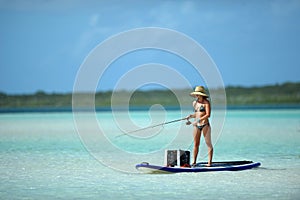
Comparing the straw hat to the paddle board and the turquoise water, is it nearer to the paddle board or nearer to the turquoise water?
the paddle board

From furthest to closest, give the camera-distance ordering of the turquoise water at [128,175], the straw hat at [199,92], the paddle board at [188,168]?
the straw hat at [199,92], the paddle board at [188,168], the turquoise water at [128,175]

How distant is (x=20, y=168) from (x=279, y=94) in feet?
331

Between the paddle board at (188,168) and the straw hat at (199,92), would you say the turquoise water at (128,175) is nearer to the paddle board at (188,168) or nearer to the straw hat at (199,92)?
the paddle board at (188,168)

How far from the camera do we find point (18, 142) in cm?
1988

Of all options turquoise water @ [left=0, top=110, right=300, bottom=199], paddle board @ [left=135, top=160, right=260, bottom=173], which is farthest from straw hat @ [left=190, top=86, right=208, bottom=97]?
turquoise water @ [left=0, top=110, right=300, bottom=199]

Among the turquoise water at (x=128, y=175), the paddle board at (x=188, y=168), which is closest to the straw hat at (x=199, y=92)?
the paddle board at (x=188, y=168)

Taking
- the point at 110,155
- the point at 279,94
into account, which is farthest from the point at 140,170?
the point at 279,94

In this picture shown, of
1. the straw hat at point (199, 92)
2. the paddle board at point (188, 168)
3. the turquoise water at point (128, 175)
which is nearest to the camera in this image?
the turquoise water at point (128, 175)

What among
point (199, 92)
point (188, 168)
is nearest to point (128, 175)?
point (188, 168)

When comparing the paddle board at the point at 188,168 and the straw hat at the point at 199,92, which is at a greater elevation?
the straw hat at the point at 199,92

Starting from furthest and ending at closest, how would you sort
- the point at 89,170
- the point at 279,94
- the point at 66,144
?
1. the point at 279,94
2. the point at 66,144
3. the point at 89,170

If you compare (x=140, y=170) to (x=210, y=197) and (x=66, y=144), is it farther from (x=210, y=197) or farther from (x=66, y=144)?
(x=66, y=144)

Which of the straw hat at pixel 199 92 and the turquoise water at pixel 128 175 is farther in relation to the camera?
the straw hat at pixel 199 92

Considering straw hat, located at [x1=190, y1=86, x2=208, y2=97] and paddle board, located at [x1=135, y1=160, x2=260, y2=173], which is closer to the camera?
paddle board, located at [x1=135, y1=160, x2=260, y2=173]
